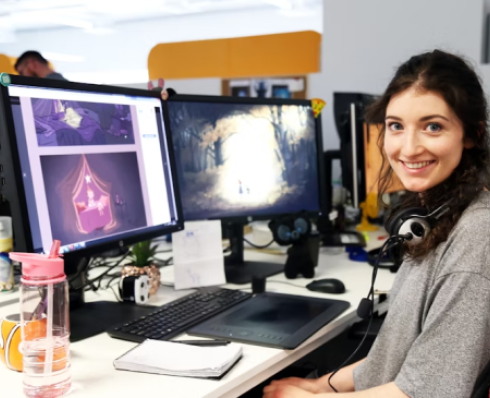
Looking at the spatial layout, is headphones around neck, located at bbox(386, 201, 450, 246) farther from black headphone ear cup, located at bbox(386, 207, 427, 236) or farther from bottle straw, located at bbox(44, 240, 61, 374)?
bottle straw, located at bbox(44, 240, 61, 374)

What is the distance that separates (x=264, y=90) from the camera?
2922 millimetres

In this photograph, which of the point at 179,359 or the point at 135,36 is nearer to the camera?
the point at 179,359

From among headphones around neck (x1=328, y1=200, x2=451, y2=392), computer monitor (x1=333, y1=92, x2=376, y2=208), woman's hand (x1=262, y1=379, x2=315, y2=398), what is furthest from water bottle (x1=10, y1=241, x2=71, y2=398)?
computer monitor (x1=333, y1=92, x2=376, y2=208)

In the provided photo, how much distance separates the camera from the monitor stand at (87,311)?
108 cm

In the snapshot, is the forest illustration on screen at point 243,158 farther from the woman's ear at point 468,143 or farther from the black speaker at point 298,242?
the woman's ear at point 468,143

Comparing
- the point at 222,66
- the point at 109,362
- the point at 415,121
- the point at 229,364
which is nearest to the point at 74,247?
the point at 109,362

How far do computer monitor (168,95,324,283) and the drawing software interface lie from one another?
155mm

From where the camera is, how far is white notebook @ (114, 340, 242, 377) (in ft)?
2.89

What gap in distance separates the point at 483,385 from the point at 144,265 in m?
0.83

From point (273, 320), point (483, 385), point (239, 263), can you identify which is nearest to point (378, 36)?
point (239, 263)

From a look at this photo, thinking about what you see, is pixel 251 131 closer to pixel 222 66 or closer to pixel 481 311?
pixel 481 311

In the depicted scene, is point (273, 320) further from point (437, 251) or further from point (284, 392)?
point (437, 251)

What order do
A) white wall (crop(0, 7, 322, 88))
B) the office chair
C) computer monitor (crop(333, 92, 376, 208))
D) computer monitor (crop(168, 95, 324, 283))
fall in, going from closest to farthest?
the office chair → computer monitor (crop(168, 95, 324, 283)) → computer monitor (crop(333, 92, 376, 208)) → white wall (crop(0, 7, 322, 88))

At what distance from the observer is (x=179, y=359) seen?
925 mm
